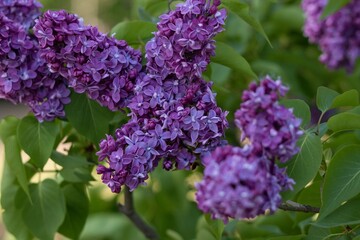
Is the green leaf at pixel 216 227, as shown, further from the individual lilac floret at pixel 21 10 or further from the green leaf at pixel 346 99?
the individual lilac floret at pixel 21 10

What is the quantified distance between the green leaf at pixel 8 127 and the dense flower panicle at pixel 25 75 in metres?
0.14

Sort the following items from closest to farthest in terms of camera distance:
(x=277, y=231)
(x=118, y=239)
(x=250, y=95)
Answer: (x=250, y=95)
(x=277, y=231)
(x=118, y=239)

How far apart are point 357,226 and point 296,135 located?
33 cm

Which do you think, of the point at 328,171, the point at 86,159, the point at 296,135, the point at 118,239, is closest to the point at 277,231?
the point at 86,159

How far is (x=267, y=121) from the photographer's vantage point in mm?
882

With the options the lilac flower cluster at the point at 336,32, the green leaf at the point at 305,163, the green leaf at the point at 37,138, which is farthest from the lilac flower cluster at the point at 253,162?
the lilac flower cluster at the point at 336,32

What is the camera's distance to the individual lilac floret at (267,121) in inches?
34.6

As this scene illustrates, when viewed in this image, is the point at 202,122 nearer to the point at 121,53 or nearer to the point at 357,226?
the point at 121,53

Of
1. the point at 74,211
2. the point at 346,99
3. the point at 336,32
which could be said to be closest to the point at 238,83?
the point at 336,32

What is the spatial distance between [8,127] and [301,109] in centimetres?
60

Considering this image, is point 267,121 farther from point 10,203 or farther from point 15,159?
point 10,203

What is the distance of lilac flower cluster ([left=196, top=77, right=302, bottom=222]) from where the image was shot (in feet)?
2.74

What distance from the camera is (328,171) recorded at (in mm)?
1079

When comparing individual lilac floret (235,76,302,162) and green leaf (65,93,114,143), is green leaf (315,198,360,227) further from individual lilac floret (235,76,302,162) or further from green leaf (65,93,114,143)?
green leaf (65,93,114,143)
